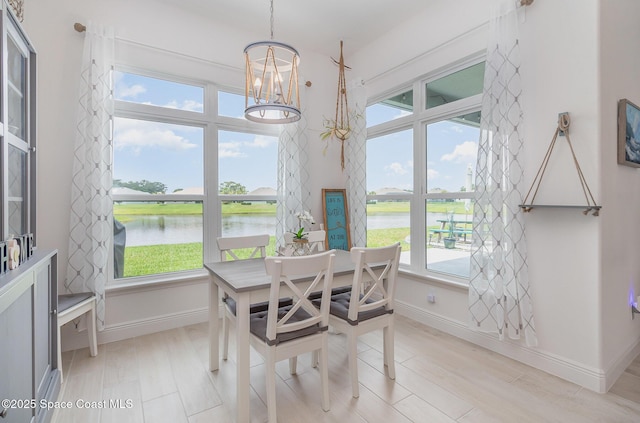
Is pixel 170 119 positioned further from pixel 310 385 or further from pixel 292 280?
pixel 310 385

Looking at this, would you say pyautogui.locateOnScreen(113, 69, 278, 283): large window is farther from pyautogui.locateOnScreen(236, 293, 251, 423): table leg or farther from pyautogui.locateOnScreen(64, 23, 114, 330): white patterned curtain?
pyautogui.locateOnScreen(236, 293, 251, 423): table leg

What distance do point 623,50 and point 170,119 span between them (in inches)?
151

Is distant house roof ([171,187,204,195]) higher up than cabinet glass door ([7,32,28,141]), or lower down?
lower down

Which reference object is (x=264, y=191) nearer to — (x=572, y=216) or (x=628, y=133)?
(x=572, y=216)

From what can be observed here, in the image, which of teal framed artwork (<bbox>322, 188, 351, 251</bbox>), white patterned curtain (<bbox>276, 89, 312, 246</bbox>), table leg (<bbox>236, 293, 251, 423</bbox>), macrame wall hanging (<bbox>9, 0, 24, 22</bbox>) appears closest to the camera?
table leg (<bbox>236, 293, 251, 423</bbox>)

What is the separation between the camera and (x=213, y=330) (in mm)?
2291

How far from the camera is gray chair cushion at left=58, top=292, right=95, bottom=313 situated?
7.21 feet

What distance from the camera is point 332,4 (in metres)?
3.05

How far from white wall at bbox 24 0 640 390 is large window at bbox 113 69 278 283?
1.13 ft

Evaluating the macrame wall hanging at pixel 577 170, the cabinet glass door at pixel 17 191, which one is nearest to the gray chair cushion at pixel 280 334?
the cabinet glass door at pixel 17 191

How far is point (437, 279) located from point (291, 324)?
1.83m

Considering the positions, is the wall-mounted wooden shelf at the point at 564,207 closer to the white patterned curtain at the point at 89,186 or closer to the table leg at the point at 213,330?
the table leg at the point at 213,330

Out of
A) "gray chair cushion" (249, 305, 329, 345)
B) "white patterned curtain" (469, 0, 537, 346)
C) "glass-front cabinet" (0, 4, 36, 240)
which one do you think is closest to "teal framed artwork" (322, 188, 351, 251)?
"white patterned curtain" (469, 0, 537, 346)

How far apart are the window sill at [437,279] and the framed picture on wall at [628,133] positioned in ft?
4.83
